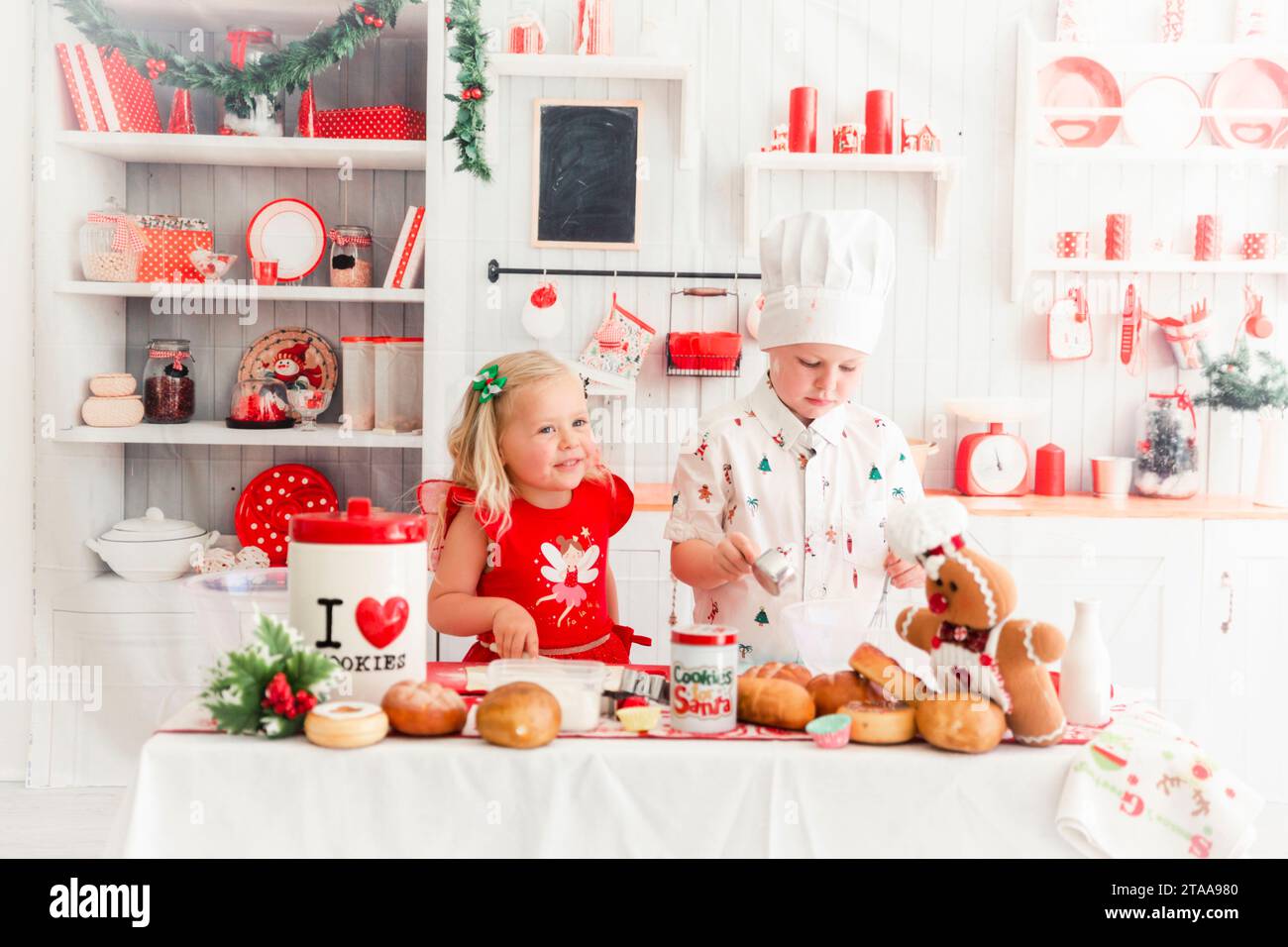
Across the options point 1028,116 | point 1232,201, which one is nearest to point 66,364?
point 1028,116

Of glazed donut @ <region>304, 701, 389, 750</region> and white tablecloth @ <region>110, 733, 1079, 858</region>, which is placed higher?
glazed donut @ <region>304, 701, 389, 750</region>

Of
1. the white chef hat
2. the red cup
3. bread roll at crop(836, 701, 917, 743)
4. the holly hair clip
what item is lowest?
bread roll at crop(836, 701, 917, 743)

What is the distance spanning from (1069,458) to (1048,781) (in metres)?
2.35

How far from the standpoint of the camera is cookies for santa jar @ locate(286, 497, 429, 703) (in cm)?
115

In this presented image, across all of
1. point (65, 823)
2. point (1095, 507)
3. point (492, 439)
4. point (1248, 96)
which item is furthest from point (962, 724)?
point (1248, 96)

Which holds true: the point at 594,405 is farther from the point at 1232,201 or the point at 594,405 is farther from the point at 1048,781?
the point at 1048,781

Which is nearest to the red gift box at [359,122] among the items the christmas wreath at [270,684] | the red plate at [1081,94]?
the red plate at [1081,94]

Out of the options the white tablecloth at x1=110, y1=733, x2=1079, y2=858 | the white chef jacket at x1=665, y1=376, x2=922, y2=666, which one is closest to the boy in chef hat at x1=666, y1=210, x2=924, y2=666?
the white chef jacket at x1=665, y1=376, x2=922, y2=666

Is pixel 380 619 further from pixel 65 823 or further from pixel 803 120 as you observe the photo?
pixel 803 120

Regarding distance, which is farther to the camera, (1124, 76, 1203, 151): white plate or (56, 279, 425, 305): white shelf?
(1124, 76, 1203, 151): white plate

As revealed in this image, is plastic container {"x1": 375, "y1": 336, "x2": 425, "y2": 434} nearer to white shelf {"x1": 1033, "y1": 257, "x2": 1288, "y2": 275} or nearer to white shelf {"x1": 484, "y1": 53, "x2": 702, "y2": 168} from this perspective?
white shelf {"x1": 484, "y1": 53, "x2": 702, "y2": 168}

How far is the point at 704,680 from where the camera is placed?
3.81ft

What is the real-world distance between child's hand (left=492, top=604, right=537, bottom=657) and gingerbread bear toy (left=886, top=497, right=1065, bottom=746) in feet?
1.59

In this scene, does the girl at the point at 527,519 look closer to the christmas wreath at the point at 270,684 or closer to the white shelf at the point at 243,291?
the christmas wreath at the point at 270,684
